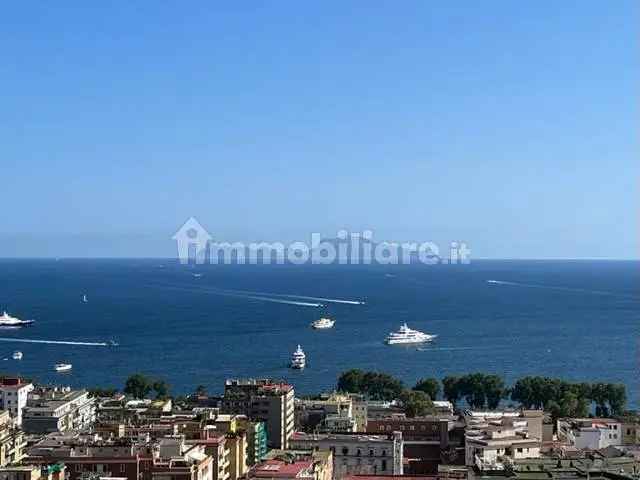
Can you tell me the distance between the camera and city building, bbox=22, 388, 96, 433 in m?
18.5

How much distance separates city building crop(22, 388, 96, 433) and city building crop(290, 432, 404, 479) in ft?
15.6

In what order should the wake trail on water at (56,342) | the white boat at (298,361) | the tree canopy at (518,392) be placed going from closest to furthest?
the tree canopy at (518,392)
the white boat at (298,361)
the wake trail on water at (56,342)

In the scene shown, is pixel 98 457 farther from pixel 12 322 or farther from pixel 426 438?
pixel 12 322

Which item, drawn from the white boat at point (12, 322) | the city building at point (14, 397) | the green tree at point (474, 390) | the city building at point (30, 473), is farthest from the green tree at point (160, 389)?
the white boat at point (12, 322)

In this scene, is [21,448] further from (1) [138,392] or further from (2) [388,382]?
(2) [388,382]

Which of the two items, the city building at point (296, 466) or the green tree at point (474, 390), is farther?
the green tree at point (474, 390)

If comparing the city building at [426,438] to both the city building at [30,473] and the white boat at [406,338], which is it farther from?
the white boat at [406,338]

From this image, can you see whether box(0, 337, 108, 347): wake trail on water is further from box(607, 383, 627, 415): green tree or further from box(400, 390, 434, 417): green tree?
box(607, 383, 627, 415): green tree

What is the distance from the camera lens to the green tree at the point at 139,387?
26453 mm

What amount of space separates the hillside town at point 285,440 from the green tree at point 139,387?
3.29 metres

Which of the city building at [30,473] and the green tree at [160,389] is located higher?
the city building at [30,473]

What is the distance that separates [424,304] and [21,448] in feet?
171

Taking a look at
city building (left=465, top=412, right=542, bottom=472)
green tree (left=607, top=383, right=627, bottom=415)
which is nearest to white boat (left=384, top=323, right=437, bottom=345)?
green tree (left=607, top=383, right=627, bottom=415)

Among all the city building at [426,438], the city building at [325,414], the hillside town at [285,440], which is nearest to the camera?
the hillside town at [285,440]
